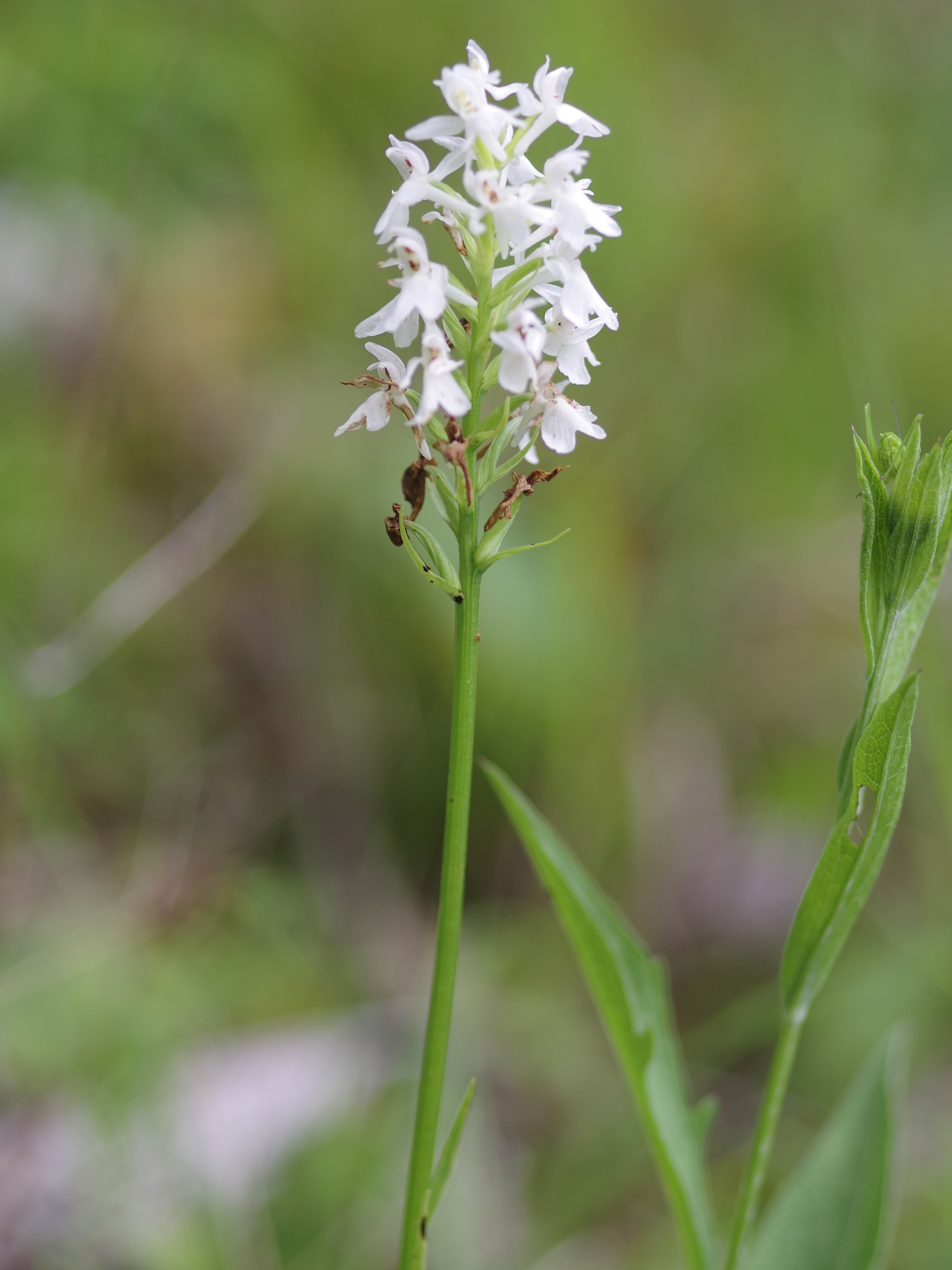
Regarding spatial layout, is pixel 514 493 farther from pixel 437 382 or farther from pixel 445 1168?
pixel 445 1168

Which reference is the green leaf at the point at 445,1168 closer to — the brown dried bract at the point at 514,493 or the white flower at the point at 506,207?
the brown dried bract at the point at 514,493

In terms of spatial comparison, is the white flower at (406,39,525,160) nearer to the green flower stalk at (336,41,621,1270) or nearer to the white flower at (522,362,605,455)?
the green flower stalk at (336,41,621,1270)

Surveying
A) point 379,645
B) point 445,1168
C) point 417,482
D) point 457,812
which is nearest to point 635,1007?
point 445,1168

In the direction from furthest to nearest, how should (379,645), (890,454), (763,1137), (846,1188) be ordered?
(379,645) < (846,1188) < (763,1137) < (890,454)

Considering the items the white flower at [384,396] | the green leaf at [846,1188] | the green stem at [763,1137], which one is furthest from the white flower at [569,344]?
the green leaf at [846,1188]

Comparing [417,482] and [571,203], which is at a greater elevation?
[571,203]

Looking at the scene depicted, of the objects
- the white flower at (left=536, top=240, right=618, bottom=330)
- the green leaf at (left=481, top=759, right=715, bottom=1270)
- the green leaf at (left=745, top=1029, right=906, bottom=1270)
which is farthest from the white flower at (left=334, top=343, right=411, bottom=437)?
the green leaf at (left=745, top=1029, right=906, bottom=1270)

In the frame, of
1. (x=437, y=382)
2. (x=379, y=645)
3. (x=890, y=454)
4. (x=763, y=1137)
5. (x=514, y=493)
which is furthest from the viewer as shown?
(x=379, y=645)

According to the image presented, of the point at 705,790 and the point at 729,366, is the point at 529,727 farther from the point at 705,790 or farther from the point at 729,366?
the point at 729,366
